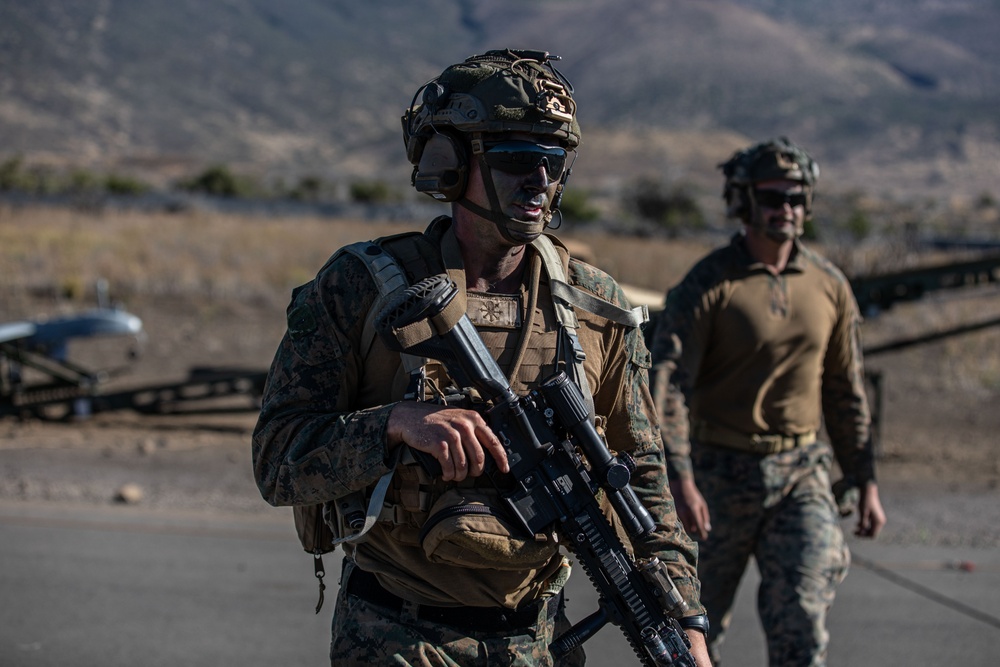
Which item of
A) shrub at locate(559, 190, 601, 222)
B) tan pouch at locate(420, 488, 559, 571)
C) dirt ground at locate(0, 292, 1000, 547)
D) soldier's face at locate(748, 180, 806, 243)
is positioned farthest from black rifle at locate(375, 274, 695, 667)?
shrub at locate(559, 190, 601, 222)

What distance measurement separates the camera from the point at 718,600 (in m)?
4.14

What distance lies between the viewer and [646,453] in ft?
8.64

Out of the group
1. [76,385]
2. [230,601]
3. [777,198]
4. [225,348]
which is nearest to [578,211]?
[225,348]

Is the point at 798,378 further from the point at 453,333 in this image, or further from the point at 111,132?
the point at 111,132

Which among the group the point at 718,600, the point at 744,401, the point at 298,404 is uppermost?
the point at 298,404

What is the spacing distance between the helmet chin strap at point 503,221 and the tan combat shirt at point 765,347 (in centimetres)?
170

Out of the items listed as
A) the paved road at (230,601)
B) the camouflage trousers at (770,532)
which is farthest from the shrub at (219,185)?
the camouflage trousers at (770,532)

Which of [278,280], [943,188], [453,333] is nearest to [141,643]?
[453,333]

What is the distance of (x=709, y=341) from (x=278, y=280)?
13.8 metres

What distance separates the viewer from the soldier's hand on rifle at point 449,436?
86.7 inches

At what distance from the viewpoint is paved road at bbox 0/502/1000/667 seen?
5195mm

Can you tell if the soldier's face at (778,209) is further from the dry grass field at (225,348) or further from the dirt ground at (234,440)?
the dry grass field at (225,348)

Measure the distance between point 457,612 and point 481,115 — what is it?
3.57ft

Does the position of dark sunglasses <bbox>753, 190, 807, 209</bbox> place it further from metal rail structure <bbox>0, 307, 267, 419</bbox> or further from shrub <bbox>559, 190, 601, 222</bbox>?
shrub <bbox>559, 190, 601, 222</bbox>
